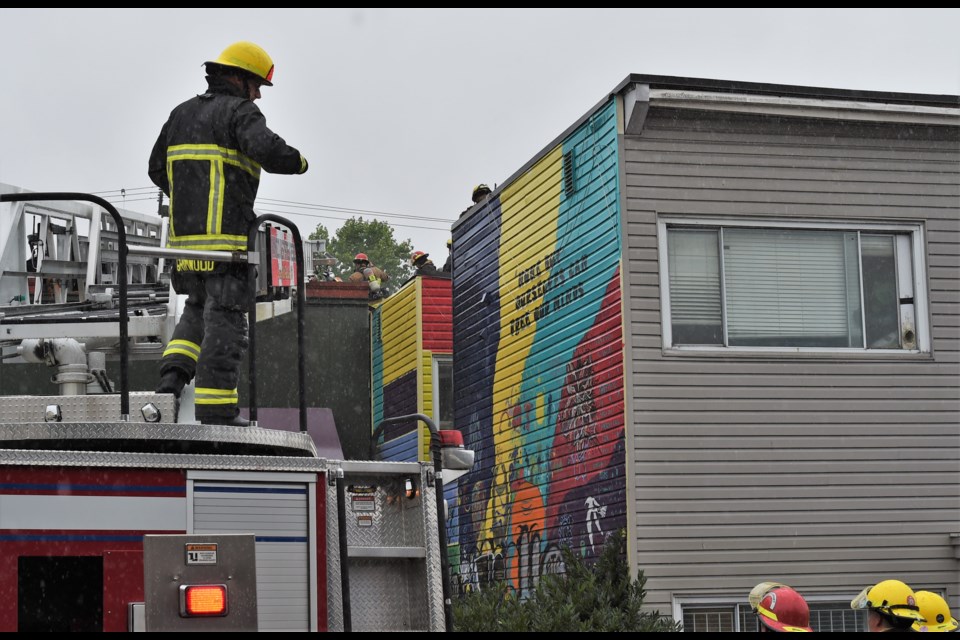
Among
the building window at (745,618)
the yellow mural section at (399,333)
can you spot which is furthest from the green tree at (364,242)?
the building window at (745,618)

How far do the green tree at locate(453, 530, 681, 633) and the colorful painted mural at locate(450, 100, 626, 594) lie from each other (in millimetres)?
475

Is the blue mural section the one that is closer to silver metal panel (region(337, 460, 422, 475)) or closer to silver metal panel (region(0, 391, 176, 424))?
silver metal panel (region(337, 460, 422, 475))

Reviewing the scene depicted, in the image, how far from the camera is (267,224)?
6.21m

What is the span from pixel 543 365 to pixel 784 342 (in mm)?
2856

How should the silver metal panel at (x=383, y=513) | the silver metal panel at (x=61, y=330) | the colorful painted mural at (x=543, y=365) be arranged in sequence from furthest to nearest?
1. the colorful painted mural at (x=543, y=365)
2. the silver metal panel at (x=61, y=330)
3. the silver metal panel at (x=383, y=513)

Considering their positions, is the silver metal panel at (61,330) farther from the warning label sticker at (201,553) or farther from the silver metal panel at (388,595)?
the warning label sticker at (201,553)

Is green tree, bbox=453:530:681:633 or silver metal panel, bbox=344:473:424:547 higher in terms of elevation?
silver metal panel, bbox=344:473:424:547

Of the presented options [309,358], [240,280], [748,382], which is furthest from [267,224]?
[309,358]

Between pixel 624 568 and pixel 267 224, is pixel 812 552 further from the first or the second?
pixel 267 224

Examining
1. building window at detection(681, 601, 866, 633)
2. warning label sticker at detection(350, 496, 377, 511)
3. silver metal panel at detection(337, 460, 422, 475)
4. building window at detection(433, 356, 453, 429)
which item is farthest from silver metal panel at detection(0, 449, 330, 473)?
building window at detection(433, 356, 453, 429)

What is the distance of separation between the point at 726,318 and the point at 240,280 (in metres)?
7.54

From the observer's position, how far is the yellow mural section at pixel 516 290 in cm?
1487

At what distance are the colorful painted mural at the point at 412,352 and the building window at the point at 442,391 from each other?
6 centimetres

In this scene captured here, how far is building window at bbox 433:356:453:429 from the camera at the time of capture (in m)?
21.2
